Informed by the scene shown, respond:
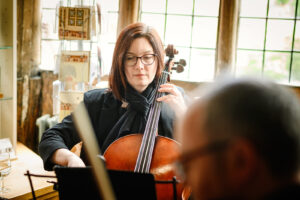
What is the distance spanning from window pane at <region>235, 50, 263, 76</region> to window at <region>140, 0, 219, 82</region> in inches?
8.1

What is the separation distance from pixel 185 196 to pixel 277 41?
1624 millimetres

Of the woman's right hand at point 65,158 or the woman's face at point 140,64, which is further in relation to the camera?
the woman's face at point 140,64

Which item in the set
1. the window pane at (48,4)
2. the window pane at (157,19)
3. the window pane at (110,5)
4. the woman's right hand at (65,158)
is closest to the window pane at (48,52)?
the window pane at (48,4)

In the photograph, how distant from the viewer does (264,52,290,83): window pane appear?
2.30m

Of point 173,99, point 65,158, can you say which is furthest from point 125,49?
point 65,158

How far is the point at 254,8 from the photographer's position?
230 cm

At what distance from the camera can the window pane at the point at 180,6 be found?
8.01 ft

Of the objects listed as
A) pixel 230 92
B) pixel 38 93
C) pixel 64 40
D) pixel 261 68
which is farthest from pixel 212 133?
pixel 38 93

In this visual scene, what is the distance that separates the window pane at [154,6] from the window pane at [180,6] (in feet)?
0.18

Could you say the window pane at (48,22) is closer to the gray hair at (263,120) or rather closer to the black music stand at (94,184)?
the black music stand at (94,184)

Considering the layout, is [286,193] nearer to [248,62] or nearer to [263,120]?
[263,120]

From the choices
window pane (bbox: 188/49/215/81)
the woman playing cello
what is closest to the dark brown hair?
the woman playing cello

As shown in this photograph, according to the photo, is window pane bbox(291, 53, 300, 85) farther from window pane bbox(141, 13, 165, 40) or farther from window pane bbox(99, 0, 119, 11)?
window pane bbox(99, 0, 119, 11)

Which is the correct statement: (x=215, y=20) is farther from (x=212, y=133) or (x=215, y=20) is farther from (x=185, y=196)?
(x=212, y=133)
